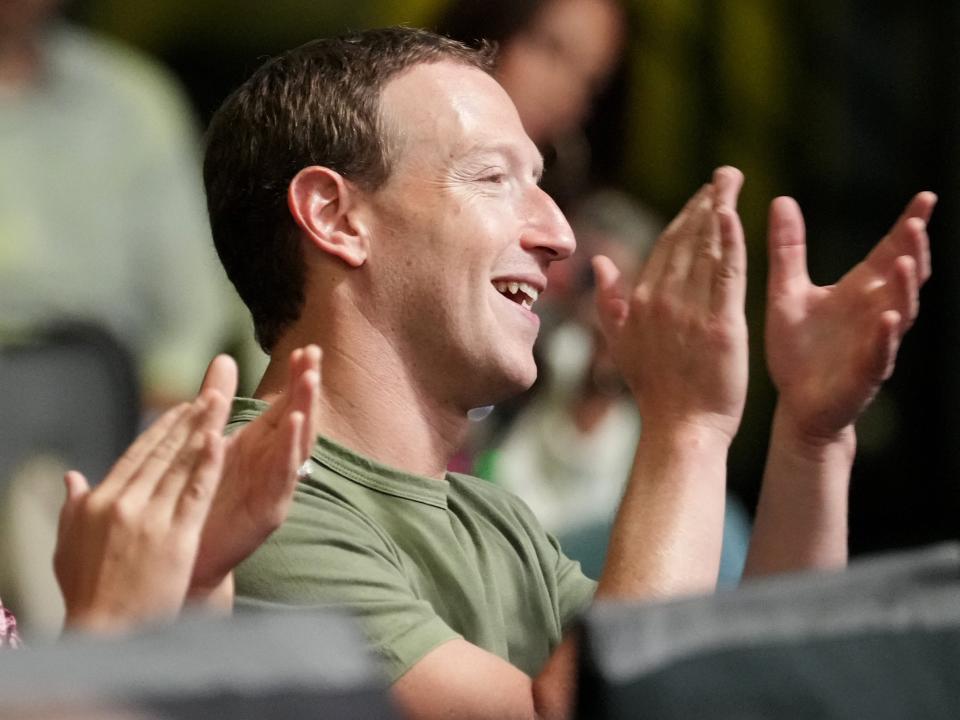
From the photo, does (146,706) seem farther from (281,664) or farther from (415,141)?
(415,141)

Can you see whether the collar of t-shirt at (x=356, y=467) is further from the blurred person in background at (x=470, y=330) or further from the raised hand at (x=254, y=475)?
the raised hand at (x=254, y=475)

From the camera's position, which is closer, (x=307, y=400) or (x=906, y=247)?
(x=307, y=400)

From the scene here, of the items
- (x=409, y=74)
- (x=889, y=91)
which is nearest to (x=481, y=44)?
(x=409, y=74)

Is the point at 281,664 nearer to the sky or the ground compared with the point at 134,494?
nearer to the ground

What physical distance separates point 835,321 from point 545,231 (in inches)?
11.2

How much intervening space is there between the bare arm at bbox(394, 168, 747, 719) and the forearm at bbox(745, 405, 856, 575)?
6.6 inches

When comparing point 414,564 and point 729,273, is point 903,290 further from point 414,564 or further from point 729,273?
point 414,564

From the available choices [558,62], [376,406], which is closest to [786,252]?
[376,406]

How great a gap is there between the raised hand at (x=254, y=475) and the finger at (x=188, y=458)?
24 millimetres

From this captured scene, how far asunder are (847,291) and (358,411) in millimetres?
471

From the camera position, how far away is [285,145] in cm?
136

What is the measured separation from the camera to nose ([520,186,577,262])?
4.46ft

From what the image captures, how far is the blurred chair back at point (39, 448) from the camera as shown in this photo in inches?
86.2

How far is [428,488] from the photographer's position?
1283 millimetres
